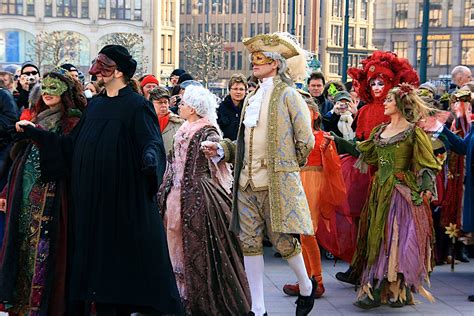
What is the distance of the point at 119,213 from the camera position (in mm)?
5605

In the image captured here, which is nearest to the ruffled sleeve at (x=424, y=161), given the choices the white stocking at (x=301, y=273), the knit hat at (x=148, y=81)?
the white stocking at (x=301, y=273)

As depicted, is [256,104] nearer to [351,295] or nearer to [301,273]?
[301,273]

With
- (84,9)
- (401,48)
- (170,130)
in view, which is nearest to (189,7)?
(84,9)

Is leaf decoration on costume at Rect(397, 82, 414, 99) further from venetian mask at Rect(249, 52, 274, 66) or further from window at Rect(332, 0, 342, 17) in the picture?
window at Rect(332, 0, 342, 17)

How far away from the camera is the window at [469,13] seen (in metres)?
76.9

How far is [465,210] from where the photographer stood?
8.40m

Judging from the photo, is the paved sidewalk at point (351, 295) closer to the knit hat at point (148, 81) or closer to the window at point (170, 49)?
the knit hat at point (148, 81)

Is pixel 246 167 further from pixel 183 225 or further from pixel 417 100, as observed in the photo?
pixel 417 100

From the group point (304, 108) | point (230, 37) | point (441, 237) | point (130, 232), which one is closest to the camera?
point (130, 232)

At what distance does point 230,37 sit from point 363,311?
104 metres

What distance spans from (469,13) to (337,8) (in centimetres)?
4046

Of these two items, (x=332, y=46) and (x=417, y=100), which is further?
(x=332, y=46)

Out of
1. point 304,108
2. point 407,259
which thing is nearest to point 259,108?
point 304,108

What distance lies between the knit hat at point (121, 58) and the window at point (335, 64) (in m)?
110
